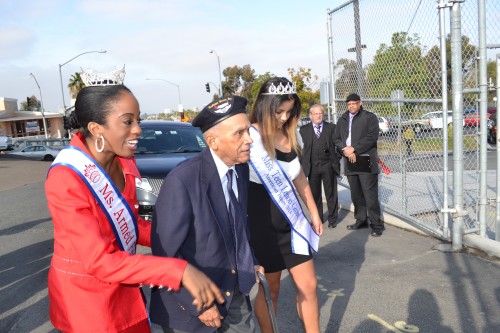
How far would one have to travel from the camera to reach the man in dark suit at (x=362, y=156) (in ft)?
21.1

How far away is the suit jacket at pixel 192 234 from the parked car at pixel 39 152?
27.3m

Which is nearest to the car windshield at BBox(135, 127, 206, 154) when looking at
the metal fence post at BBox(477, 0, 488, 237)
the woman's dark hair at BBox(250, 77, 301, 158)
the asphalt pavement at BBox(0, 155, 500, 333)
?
the asphalt pavement at BBox(0, 155, 500, 333)

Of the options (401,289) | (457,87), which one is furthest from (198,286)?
(457,87)

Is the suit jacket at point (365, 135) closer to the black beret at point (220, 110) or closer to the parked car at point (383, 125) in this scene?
the parked car at point (383, 125)

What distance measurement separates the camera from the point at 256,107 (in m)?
3.30

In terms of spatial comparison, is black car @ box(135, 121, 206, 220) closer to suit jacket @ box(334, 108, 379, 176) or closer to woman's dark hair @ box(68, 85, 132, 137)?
suit jacket @ box(334, 108, 379, 176)

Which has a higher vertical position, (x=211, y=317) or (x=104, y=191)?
Result: (x=104, y=191)

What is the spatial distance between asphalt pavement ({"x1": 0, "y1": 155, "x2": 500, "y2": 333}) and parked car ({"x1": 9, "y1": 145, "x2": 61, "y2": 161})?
2215 centimetres

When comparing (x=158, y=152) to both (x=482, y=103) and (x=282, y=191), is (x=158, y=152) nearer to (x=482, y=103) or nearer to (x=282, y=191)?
(x=482, y=103)

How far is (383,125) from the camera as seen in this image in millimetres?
Answer: 6719

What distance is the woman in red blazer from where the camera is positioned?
5.59 feet

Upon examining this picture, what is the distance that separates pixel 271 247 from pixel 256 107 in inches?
37.6

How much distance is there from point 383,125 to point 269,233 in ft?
13.4

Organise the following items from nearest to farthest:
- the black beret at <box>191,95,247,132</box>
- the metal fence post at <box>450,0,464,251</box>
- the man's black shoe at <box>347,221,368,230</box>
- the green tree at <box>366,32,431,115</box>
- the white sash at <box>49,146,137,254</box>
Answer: the white sash at <box>49,146,137,254</box> < the black beret at <box>191,95,247,132</box> < the metal fence post at <box>450,0,464,251</box> < the green tree at <box>366,32,431,115</box> < the man's black shoe at <box>347,221,368,230</box>
